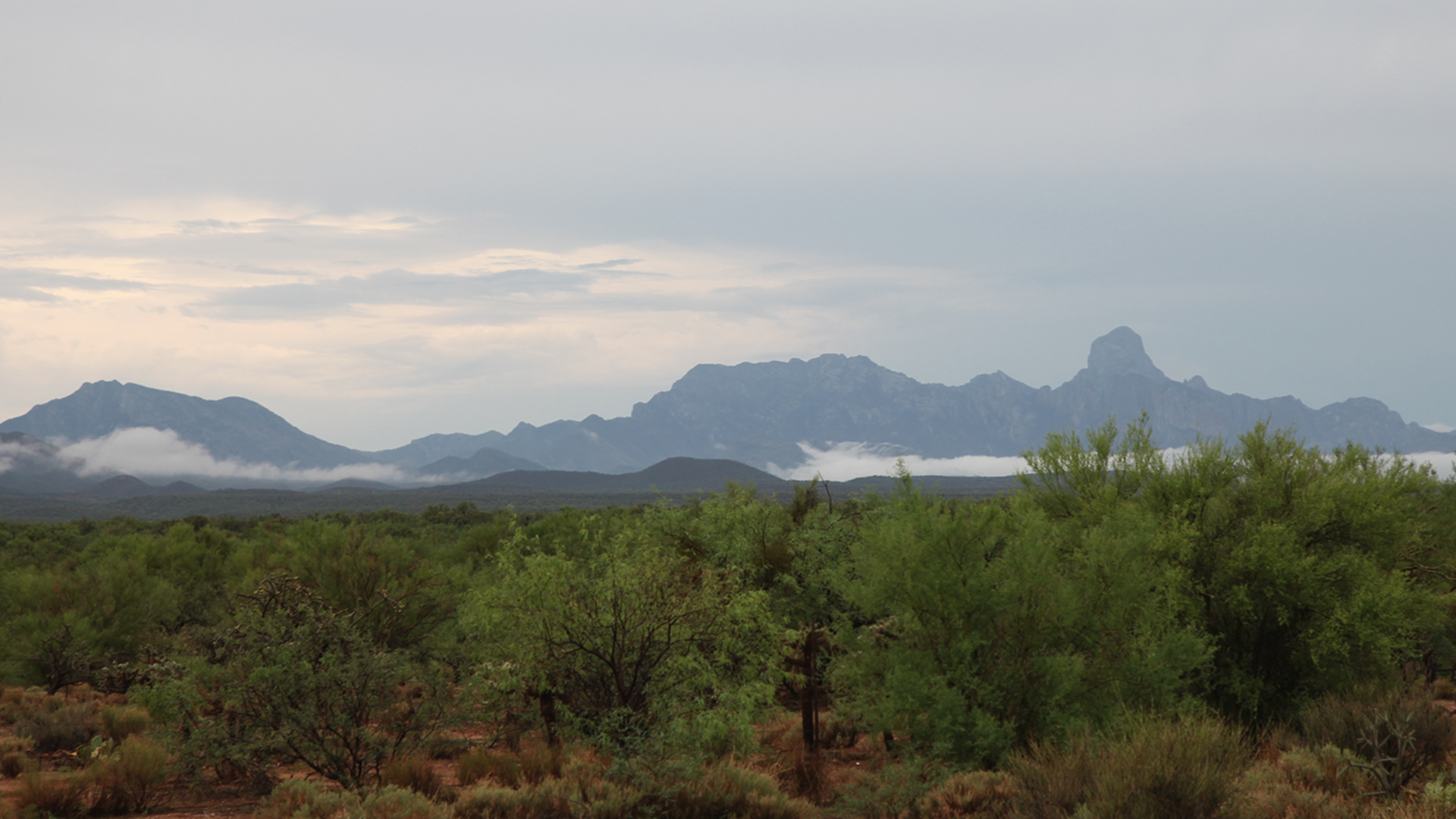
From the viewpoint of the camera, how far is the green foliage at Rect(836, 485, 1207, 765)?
15.4 metres

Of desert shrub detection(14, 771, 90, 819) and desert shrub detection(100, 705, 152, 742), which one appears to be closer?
desert shrub detection(14, 771, 90, 819)

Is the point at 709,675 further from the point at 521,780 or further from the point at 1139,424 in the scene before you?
the point at 1139,424

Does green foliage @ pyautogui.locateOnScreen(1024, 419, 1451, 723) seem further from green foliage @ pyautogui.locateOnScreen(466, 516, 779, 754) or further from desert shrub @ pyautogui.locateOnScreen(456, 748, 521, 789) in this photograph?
desert shrub @ pyautogui.locateOnScreen(456, 748, 521, 789)

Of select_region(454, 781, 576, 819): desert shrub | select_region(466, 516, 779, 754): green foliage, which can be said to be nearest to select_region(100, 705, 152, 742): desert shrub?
select_region(466, 516, 779, 754): green foliage

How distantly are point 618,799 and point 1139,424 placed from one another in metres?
19.6

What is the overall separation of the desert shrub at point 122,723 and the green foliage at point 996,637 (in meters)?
15.3

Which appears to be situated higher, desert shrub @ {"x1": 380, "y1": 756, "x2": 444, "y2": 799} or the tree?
the tree

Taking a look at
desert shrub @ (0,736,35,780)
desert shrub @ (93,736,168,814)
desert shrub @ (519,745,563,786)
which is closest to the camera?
desert shrub @ (93,736,168,814)

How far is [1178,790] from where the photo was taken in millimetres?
10828

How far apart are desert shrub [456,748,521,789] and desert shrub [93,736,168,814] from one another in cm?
464

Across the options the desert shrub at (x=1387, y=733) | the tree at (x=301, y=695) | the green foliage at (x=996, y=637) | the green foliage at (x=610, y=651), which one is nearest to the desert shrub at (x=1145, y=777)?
the green foliage at (x=996, y=637)

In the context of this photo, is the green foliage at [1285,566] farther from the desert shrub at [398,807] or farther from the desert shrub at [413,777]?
the desert shrub at [398,807]

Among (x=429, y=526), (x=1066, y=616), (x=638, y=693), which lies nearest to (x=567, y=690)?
(x=638, y=693)

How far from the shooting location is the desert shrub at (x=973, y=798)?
1263 cm
